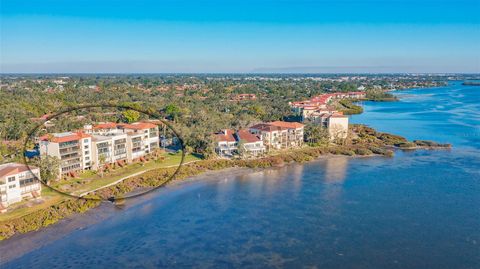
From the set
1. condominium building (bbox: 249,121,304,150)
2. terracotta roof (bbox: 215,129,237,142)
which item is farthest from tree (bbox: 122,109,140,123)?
condominium building (bbox: 249,121,304,150)

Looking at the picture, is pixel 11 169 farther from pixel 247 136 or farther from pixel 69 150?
pixel 247 136

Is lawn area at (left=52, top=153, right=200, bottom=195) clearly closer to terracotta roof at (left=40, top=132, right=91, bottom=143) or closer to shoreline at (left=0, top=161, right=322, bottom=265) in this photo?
shoreline at (left=0, top=161, right=322, bottom=265)

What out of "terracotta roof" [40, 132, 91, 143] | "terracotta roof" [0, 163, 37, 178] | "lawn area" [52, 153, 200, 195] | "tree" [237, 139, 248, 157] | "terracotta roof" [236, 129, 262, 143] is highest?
"terracotta roof" [40, 132, 91, 143]

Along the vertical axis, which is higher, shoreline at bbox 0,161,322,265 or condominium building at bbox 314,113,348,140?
condominium building at bbox 314,113,348,140

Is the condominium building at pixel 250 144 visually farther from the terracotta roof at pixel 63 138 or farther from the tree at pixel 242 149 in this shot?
the terracotta roof at pixel 63 138

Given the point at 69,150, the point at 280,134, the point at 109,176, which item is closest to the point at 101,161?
the point at 109,176
